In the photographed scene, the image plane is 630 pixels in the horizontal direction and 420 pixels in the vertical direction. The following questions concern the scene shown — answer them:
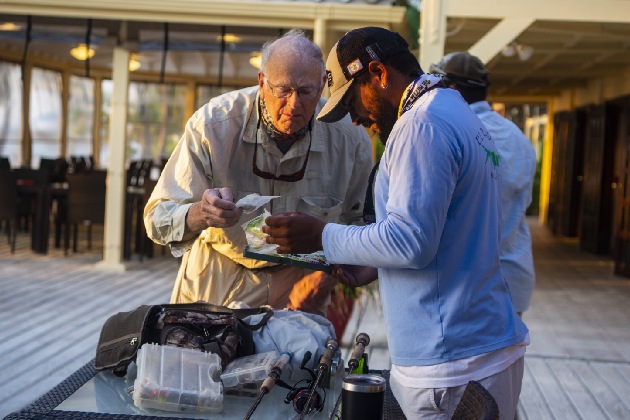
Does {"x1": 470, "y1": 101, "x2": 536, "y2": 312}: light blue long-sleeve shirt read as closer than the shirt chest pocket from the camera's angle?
No

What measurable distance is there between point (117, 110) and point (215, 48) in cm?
125

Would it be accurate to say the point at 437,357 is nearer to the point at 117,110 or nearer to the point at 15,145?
the point at 117,110

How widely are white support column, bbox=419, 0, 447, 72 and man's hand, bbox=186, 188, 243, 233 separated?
521cm

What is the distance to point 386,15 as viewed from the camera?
9.15 metres

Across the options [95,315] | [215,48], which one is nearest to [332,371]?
[95,315]

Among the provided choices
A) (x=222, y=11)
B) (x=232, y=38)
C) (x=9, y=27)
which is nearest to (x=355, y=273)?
(x=222, y=11)

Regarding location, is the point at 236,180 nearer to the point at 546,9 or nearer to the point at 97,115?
the point at 546,9

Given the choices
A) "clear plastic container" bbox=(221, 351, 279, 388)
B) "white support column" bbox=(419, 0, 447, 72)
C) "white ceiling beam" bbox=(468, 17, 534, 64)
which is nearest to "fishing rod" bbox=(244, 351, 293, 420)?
"clear plastic container" bbox=(221, 351, 279, 388)

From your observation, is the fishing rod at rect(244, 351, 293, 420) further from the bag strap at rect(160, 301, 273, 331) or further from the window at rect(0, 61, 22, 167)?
the window at rect(0, 61, 22, 167)

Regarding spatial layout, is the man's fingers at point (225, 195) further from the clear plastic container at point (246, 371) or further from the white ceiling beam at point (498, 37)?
the white ceiling beam at point (498, 37)

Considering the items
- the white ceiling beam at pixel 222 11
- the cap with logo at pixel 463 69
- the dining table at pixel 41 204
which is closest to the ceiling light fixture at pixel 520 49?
the white ceiling beam at pixel 222 11

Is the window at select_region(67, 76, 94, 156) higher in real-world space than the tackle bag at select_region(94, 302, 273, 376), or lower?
higher

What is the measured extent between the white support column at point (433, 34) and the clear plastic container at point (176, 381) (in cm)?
553

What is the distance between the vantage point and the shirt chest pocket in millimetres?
3051
